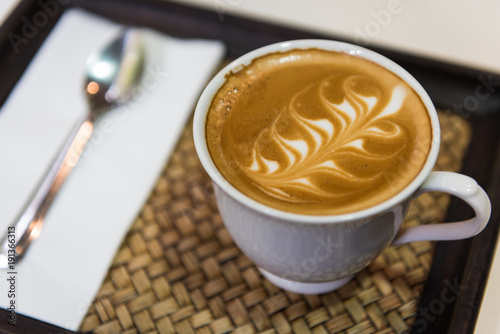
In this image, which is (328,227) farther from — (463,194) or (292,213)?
(463,194)

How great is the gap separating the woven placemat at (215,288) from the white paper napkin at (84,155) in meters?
0.04

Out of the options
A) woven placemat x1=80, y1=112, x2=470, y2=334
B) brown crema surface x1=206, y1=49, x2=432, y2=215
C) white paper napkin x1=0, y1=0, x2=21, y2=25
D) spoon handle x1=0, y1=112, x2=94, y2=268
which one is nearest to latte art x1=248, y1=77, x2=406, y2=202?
brown crema surface x1=206, y1=49, x2=432, y2=215

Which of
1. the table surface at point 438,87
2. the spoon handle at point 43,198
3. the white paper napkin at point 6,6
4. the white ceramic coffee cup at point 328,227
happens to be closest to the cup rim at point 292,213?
the white ceramic coffee cup at point 328,227

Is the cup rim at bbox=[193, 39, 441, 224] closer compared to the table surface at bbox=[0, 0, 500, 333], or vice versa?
the cup rim at bbox=[193, 39, 441, 224]

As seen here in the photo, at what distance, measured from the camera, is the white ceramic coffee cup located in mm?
622

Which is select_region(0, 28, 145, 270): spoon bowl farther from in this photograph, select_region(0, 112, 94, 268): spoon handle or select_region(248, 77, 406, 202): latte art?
select_region(248, 77, 406, 202): latte art

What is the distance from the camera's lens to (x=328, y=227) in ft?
2.03

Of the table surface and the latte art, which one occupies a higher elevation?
the latte art

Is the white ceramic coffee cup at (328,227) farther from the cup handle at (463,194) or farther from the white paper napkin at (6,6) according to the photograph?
the white paper napkin at (6,6)

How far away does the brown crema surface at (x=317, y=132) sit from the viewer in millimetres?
661

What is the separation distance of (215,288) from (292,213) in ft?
0.76

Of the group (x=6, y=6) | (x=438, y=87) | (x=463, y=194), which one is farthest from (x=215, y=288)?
(x=6, y=6)

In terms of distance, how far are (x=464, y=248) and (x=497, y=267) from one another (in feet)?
0.28

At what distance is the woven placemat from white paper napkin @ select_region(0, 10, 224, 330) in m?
0.04
